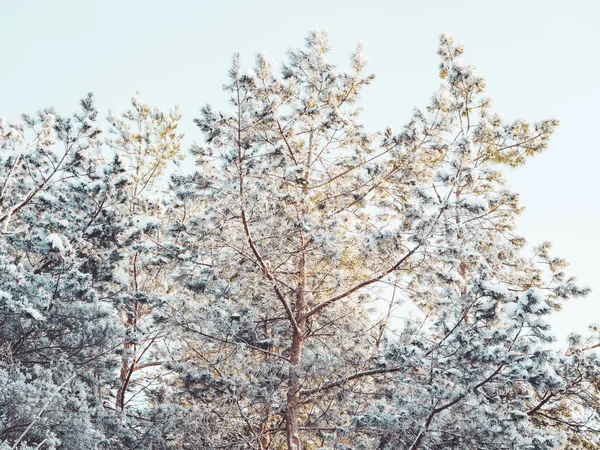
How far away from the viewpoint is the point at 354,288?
609cm

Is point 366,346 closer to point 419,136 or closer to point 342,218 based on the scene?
point 342,218

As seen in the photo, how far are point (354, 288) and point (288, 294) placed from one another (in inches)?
63.4

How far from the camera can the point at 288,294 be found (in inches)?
291

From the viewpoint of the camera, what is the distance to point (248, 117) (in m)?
5.73

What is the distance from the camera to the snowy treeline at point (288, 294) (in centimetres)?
498

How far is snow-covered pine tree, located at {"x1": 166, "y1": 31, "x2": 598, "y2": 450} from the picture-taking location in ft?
15.7

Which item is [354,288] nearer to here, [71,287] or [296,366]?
[296,366]

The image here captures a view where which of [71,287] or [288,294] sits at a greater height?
[288,294]

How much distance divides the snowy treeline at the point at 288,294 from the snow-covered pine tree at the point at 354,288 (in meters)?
0.03

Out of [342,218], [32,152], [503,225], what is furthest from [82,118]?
[503,225]

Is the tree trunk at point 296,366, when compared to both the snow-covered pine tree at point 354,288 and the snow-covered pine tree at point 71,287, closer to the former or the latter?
the snow-covered pine tree at point 354,288

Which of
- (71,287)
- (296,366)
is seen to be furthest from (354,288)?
(71,287)

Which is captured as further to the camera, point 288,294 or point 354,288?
point 288,294

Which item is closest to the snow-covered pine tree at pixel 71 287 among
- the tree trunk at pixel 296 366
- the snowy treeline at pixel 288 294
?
the snowy treeline at pixel 288 294
